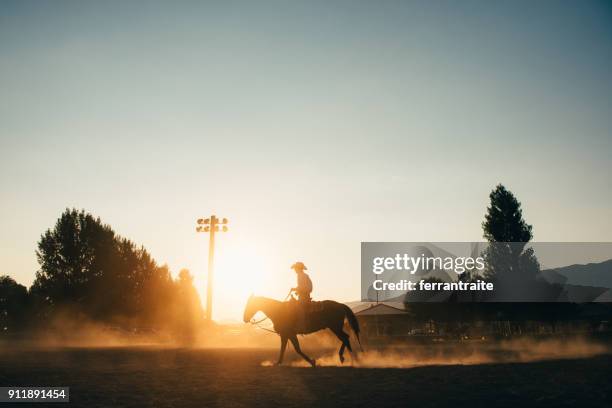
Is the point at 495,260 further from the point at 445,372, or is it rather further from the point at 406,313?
the point at 445,372

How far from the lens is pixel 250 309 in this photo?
18.9 meters

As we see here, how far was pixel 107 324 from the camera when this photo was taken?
52.7 meters

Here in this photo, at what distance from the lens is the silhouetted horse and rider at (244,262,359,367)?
60.3 ft

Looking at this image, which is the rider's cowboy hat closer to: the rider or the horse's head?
the rider

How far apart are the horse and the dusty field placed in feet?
→ 6.47

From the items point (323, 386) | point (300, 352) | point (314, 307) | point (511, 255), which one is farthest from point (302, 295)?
point (511, 255)

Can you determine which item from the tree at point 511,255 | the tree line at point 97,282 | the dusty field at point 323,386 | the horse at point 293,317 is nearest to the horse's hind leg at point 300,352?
the horse at point 293,317

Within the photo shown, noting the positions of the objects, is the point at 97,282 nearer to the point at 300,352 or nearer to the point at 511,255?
the point at 300,352

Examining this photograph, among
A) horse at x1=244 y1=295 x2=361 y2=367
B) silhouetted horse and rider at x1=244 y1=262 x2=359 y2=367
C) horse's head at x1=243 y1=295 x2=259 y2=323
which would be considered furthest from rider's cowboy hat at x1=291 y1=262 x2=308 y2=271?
horse's head at x1=243 y1=295 x2=259 y2=323

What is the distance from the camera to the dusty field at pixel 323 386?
33.2 feet

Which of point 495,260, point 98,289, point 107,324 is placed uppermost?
point 495,260

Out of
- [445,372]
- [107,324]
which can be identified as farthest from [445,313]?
[445,372]

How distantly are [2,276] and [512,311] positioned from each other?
10164cm

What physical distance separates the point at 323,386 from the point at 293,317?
630 cm
